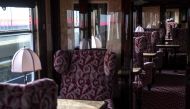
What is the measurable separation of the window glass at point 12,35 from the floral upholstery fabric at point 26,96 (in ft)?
4.94

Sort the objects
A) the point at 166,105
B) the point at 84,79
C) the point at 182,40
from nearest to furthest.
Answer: the point at 84,79, the point at 166,105, the point at 182,40

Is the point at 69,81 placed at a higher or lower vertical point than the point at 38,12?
lower

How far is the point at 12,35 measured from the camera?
3.19 m

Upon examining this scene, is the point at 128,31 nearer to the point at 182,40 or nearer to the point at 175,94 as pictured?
the point at 175,94

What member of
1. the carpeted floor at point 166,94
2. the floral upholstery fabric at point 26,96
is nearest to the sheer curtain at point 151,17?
the carpeted floor at point 166,94

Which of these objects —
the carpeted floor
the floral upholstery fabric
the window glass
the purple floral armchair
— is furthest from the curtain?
the floral upholstery fabric

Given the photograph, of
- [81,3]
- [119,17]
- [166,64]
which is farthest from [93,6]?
[166,64]

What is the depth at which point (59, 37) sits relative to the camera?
421cm

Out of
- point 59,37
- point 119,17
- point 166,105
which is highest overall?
point 119,17

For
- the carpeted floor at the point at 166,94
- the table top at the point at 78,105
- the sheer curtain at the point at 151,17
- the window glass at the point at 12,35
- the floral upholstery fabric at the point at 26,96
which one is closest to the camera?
the floral upholstery fabric at the point at 26,96

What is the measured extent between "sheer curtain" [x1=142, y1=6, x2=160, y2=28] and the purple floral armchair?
6499 millimetres

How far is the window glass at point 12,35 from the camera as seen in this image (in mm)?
3065

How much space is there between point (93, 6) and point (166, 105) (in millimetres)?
2664

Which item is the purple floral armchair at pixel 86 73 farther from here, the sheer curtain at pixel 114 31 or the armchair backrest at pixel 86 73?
the sheer curtain at pixel 114 31
